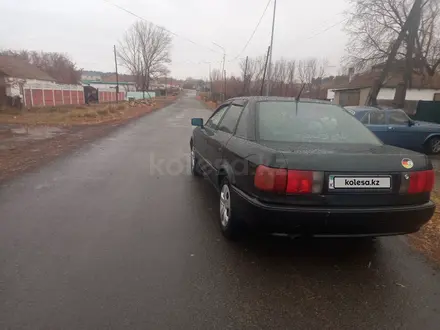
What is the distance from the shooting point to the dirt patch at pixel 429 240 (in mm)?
3441

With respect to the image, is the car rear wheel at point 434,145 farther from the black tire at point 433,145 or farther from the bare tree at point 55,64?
the bare tree at point 55,64

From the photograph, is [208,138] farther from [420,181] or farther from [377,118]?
[377,118]

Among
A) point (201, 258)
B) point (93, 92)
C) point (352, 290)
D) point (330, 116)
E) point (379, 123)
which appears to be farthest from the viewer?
point (93, 92)

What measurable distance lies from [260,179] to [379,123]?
7480 millimetres

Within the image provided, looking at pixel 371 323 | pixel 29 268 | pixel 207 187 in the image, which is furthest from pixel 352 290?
pixel 207 187

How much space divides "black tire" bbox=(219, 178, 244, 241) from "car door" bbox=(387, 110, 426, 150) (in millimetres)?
7050

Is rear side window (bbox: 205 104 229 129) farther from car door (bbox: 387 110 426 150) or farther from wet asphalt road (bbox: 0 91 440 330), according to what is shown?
car door (bbox: 387 110 426 150)

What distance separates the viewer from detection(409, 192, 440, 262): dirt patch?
344 cm

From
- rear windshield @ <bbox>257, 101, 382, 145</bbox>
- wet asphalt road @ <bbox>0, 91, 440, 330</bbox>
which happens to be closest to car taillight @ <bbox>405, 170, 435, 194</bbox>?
rear windshield @ <bbox>257, 101, 382, 145</bbox>

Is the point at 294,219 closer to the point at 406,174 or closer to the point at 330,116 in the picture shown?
the point at 406,174

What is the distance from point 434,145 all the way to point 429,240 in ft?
22.8

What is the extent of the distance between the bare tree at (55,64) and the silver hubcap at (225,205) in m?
70.5

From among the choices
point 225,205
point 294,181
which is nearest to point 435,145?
point 225,205

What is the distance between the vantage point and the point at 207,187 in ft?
18.3
